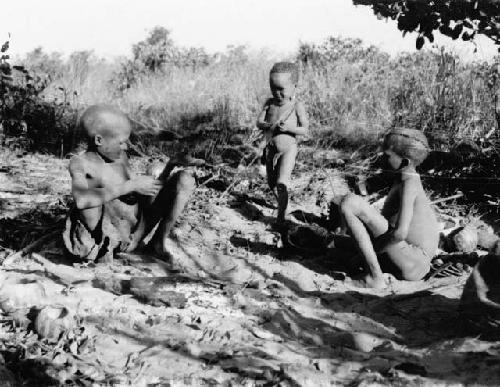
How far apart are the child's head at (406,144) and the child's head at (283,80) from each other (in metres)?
1.45

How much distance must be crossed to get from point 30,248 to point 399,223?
2.48 metres

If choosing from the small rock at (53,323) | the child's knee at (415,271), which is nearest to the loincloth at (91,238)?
the small rock at (53,323)

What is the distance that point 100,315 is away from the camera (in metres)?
3.27

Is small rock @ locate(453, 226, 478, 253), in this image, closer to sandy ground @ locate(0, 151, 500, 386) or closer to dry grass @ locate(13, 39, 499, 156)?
sandy ground @ locate(0, 151, 500, 386)

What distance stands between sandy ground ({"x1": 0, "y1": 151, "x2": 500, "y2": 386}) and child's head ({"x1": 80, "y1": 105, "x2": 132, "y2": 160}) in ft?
2.68

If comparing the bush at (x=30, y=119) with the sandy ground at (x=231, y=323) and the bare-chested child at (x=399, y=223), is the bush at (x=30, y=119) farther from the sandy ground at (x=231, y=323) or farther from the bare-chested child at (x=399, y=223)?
the bare-chested child at (x=399, y=223)

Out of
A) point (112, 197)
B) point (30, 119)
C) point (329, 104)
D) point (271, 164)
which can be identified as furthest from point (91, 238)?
point (329, 104)

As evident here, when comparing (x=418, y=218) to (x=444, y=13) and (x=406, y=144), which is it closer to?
(x=406, y=144)

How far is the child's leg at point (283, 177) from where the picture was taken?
494 cm

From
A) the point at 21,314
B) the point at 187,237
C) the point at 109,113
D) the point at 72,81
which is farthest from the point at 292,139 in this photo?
the point at 72,81

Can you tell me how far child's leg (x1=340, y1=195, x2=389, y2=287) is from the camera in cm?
388

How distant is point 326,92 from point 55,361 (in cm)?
603

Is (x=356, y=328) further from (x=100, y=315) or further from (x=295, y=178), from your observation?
(x=295, y=178)

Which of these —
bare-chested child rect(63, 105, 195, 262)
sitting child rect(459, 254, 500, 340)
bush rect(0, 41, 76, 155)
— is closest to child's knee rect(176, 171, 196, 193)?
bare-chested child rect(63, 105, 195, 262)
